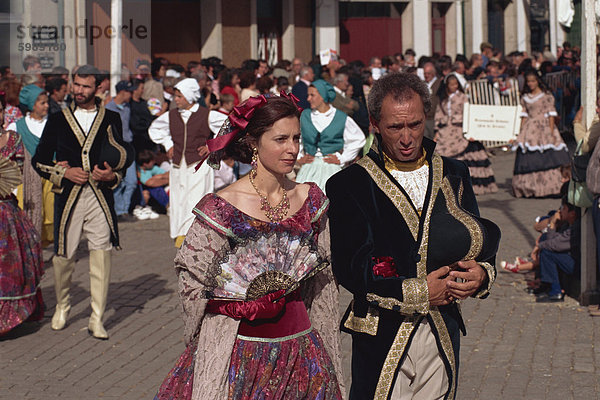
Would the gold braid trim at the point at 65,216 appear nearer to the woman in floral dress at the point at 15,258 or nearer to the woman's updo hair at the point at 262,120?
the woman in floral dress at the point at 15,258

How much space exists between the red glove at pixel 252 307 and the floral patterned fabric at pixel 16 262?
175 inches

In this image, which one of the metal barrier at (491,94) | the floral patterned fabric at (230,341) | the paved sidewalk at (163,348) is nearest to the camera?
the floral patterned fabric at (230,341)

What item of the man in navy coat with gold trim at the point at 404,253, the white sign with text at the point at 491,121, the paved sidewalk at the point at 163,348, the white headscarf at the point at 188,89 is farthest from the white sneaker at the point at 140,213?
the man in navy coat with gold trim at the point at 404,253

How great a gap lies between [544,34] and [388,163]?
37.0 metres

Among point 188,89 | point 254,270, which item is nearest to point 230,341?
point 254,270

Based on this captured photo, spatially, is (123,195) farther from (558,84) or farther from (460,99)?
(558,84)

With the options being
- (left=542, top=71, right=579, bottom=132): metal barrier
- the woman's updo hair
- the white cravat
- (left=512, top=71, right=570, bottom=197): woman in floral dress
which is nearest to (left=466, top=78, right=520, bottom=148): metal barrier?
(left=542, top=71, right=579, bottom=132): metal barrier

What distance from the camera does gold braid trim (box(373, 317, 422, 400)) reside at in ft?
13.2

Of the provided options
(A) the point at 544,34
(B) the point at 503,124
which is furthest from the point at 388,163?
(A) the point at 544,34

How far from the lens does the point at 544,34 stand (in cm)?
3966

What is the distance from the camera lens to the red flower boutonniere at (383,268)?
13.1 ft

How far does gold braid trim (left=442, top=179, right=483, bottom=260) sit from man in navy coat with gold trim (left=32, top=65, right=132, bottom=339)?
14.7ft

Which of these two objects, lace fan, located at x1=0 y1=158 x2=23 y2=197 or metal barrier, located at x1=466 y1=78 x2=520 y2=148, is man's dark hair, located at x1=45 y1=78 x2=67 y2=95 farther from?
metal barrier, located at x1=466 y1=78 x2=520 y2=148

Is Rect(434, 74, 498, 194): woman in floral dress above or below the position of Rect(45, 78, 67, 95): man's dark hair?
below
